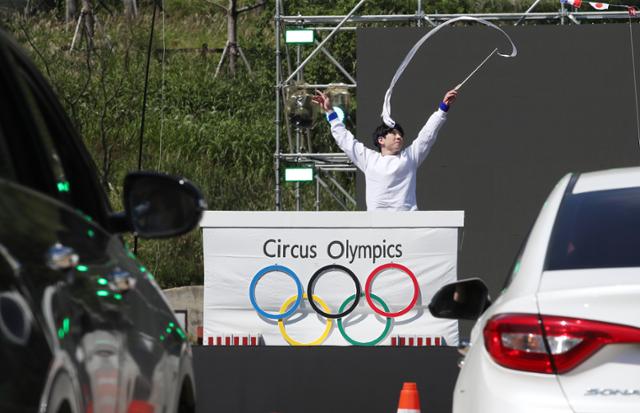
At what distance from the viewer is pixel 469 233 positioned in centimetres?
1936

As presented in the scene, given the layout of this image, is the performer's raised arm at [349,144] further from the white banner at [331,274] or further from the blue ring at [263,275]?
the blue ring at [263,275]

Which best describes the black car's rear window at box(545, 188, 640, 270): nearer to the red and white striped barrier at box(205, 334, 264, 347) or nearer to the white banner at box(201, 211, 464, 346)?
the white banner at box(201, 211, 464, 346)

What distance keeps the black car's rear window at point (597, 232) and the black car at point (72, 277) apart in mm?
1089

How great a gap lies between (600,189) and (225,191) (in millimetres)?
26181

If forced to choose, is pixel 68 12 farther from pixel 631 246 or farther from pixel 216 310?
pixel 631 246

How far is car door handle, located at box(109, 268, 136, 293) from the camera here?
12.9 feet

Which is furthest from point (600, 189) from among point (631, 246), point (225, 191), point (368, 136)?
point (225, 191)

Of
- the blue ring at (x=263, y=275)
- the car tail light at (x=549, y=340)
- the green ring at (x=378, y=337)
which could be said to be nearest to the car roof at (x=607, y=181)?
→ the car tail light at (x=549, y=340)

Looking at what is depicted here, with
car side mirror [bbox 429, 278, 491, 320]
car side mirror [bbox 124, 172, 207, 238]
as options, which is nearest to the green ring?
car side mirror [bbox 429, 278, 491, 320]

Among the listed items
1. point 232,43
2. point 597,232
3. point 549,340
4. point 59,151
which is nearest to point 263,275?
point 597,232

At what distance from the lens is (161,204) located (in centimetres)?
428

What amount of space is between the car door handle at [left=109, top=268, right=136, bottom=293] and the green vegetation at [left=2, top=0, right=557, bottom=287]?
2243cm

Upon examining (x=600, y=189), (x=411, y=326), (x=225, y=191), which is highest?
(x=600, y=189)

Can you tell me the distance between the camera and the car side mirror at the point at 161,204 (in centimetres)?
426
